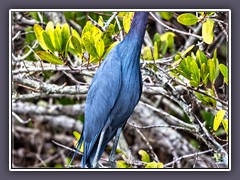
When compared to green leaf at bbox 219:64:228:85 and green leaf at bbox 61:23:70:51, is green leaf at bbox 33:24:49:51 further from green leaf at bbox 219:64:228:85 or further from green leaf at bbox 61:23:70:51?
green leaf at bbox 219:64:228:85

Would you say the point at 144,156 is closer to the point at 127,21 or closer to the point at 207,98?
the point at 207,98

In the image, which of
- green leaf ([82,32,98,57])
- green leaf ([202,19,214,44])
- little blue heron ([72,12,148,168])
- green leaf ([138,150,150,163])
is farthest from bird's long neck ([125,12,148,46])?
green leaf ([138,150,150,163])

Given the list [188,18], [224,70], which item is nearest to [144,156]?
[224,70]

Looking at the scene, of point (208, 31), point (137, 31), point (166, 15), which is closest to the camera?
point (137, 31)

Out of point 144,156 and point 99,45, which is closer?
point 99,45

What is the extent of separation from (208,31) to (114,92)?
1.47ft

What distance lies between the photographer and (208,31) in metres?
2.57

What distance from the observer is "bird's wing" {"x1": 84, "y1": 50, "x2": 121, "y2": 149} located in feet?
8.10

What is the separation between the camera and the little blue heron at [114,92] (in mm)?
2455

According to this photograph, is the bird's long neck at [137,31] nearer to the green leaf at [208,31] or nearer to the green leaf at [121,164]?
the green leaf at [208,31]
